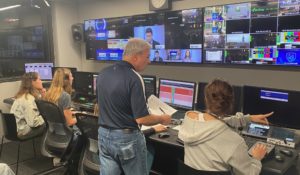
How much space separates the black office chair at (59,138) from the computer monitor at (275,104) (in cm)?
160

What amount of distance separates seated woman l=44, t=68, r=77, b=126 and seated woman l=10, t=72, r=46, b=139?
0.55m

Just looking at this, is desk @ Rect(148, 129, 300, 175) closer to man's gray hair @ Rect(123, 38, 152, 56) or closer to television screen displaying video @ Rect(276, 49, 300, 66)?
man's gray hair @ Rect(123, 38, 152, 56)

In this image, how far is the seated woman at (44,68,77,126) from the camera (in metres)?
3.29

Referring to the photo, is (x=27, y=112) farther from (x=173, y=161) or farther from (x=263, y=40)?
(x=263, y=40)

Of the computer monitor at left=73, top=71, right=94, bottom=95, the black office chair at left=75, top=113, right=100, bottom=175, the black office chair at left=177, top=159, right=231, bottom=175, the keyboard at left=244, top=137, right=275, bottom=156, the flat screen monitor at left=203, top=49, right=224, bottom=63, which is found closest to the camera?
the black office chair at left=177, top=159, right=231, bottom=175

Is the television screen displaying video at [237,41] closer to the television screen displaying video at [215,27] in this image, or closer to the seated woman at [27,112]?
the television screen displaying video at [215,27]

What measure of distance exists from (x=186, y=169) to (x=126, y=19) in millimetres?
3124

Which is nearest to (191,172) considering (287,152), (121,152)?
(121,152)

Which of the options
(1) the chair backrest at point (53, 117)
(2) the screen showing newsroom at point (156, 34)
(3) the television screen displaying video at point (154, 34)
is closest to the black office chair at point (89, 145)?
(1) the chair backrest at point (53, 117)

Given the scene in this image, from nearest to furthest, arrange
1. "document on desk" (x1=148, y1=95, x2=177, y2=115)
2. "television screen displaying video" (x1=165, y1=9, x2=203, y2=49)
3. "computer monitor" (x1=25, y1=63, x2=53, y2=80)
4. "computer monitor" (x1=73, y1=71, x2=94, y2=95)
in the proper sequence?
"document on desk" (x1=148, y1=95, x2=177, y2=115)
"television screen displaying video" (x1=165, y1=9, x2=203, y2=49)
"computer monitor" (x1=73, y1=71, x2=94, y2=95)
"computer monitor" (x1=25, y1=63, x2=53, y2=80)

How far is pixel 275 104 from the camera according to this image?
2547 millimetres

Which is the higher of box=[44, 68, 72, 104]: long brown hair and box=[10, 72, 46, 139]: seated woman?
box=[44, 68, 72, 104]: long brown hair

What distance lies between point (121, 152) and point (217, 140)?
2.40 ft

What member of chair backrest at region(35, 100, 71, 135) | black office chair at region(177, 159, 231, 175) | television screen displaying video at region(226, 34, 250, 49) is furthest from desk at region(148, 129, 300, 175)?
television screen displaying video at region(226, 34, 250, 49)
